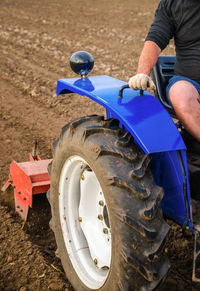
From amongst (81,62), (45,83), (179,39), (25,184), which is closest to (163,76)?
(179,39)

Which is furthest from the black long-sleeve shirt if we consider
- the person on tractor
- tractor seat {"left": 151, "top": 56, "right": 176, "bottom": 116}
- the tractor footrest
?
the tractor footrest

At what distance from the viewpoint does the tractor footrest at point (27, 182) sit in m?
2.69

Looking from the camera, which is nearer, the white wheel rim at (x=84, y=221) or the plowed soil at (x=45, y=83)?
the white wheel rim at (x=84, y=221)

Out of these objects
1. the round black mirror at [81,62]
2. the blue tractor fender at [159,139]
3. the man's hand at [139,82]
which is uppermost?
the round black mirror at [81,62]

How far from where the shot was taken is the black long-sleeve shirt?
2.35 metres

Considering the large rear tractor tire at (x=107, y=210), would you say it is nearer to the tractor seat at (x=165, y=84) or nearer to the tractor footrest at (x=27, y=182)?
the tractor footrest at (x=27, y=182)

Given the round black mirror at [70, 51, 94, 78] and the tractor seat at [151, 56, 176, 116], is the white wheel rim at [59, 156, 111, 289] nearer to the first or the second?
the round black mirror at [70, 51, 94, 78]

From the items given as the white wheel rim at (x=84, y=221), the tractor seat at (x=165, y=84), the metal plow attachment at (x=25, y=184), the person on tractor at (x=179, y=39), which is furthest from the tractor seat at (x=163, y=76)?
the metal plow attachment at (x=25, y=184)

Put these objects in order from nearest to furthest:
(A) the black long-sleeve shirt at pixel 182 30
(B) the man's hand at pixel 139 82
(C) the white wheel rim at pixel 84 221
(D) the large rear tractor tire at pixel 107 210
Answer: (D) the large rear tractor tire at pixel 107 210 → (B) the man's hand at pixel 139 82 → (C) the white wheel rim at pixel 84 221 → (A) the black long-sleeve shirt at pixel 182 30

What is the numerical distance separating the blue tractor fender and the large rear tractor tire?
0.10 metres

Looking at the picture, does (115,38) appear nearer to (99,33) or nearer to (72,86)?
(99,33)

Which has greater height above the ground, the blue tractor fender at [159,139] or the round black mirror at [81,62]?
the round black mirror at [81,62]

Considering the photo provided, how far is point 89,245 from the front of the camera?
225 centimetres

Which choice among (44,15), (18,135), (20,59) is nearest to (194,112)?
(18,135)
